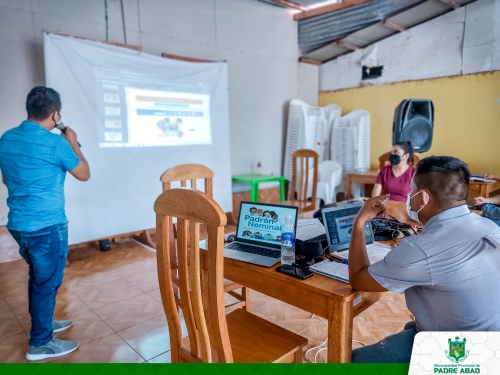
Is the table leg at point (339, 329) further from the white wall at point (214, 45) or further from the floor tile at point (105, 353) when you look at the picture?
the white wall at point (214, 45)

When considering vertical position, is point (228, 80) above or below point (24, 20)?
below

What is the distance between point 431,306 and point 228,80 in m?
4.14

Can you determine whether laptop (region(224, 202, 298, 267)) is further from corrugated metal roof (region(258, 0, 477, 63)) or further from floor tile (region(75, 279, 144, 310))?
corrugated metal roof (region(258, 0, 477, 63))

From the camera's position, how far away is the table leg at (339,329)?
3.71ft

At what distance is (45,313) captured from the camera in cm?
198

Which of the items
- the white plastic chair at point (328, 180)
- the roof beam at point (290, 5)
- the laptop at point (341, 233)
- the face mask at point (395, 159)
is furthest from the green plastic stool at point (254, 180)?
the laptop at point (341, 233)

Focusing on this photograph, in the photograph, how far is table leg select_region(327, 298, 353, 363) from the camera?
1131 mm

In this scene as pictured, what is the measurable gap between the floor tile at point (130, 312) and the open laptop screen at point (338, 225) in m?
1.52

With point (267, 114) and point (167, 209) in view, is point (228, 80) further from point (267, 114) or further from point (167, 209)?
point (167, 209)

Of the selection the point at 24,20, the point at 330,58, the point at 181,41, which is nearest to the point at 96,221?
the point at 24,20

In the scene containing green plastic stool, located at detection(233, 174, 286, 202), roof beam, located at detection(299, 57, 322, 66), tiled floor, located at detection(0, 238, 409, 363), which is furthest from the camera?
roof beam, located at detection(299, 57, 322, 66)

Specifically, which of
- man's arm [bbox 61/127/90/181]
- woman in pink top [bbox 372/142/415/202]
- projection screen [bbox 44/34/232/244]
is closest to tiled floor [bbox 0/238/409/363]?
projection screen [bbox 44/34/232/244]

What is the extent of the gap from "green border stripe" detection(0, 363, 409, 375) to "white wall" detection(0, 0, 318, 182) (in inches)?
111

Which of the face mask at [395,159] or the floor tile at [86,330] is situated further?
the face mask at [395,159]
